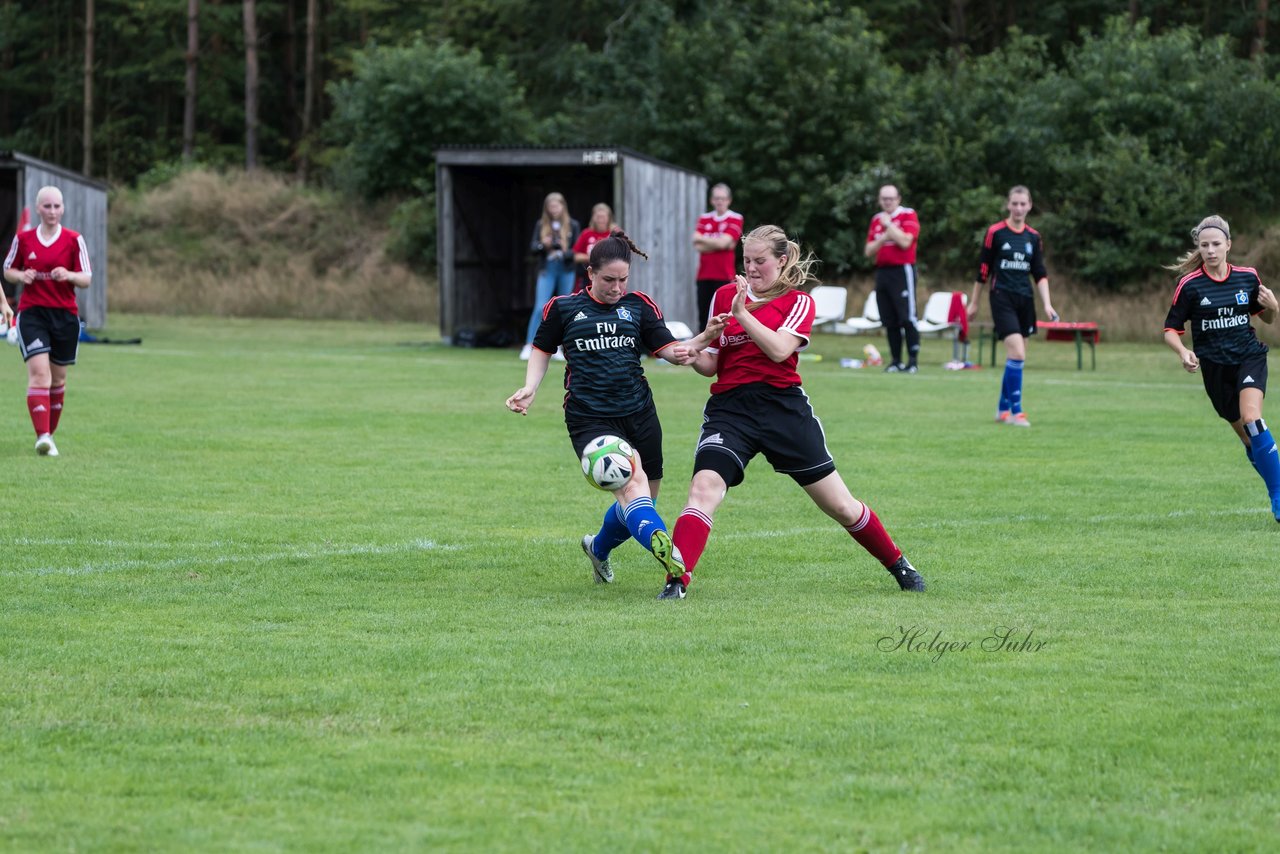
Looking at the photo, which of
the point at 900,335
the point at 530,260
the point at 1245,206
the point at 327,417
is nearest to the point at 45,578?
the point at 327,417

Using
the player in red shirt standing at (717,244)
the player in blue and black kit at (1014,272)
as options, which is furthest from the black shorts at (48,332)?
the player in red shirt standing at (717,244)

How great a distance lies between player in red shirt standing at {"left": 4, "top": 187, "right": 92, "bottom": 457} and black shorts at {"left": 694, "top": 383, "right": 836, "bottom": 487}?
21.6 feet

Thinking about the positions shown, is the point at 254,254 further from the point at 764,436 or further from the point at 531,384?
the point at 764,436

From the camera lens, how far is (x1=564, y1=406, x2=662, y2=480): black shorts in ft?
24.9

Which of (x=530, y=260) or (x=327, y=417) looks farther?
(x=530, y=260)

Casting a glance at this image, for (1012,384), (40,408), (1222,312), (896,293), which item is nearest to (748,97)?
(896,293)

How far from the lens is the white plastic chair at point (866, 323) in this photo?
28.0 meters

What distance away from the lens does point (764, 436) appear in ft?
24.2

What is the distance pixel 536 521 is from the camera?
31.6 feet

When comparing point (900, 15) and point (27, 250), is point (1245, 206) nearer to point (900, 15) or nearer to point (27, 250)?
point (900, 15)

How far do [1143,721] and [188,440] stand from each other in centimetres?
970

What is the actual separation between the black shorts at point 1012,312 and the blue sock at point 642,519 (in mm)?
9068

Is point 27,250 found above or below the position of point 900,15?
below

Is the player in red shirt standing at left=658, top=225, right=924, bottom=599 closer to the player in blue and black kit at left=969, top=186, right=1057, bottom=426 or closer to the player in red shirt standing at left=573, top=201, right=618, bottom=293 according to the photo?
the player in blue and black kit at left=969, top=186, right=1057, bottom=426
